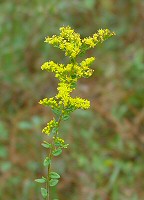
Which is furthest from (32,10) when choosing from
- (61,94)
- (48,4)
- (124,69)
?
(61,94)

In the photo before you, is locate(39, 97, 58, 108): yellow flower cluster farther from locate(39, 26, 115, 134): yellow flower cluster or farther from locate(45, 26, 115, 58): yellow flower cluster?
locate(45, 26, 115, 58): yellow flower cluster

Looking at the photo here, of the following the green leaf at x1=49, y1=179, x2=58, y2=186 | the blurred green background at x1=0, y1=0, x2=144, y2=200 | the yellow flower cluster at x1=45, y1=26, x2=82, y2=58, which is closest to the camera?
the yellow flower cluster at x1=45, y1=26, x2=82, y2=58

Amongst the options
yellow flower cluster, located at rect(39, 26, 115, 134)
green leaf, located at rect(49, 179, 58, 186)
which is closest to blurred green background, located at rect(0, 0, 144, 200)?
green leaf, located at rect(49, 179, 58, 186)

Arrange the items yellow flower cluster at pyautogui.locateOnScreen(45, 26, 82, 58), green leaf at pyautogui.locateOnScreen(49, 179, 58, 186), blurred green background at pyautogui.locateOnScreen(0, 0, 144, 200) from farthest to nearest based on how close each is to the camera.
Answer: blurred green background at pyautogui.locateOnScreen(0, 0, 144, 200)
green leaf at pyautogui.locateOnScreen(49, 179, 58, 186)
yellow flower cluster at pyautogui.locateOnScreen(45, 26, 82, 58)

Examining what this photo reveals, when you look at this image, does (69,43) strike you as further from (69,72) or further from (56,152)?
(56,152)

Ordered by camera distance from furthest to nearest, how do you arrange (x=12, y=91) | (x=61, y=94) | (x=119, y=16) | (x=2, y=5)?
(x=119, y=16)
(x=2, y=5)
(x=12, y=91)
(x=61, y=94)

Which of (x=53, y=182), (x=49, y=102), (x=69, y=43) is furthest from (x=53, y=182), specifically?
(x=69, y=43)

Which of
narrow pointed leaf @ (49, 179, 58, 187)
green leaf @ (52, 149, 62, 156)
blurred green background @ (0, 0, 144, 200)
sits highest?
blurred green background @ (0, 0, 144, 200)

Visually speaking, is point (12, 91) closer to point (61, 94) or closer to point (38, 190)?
point (38, 190)
